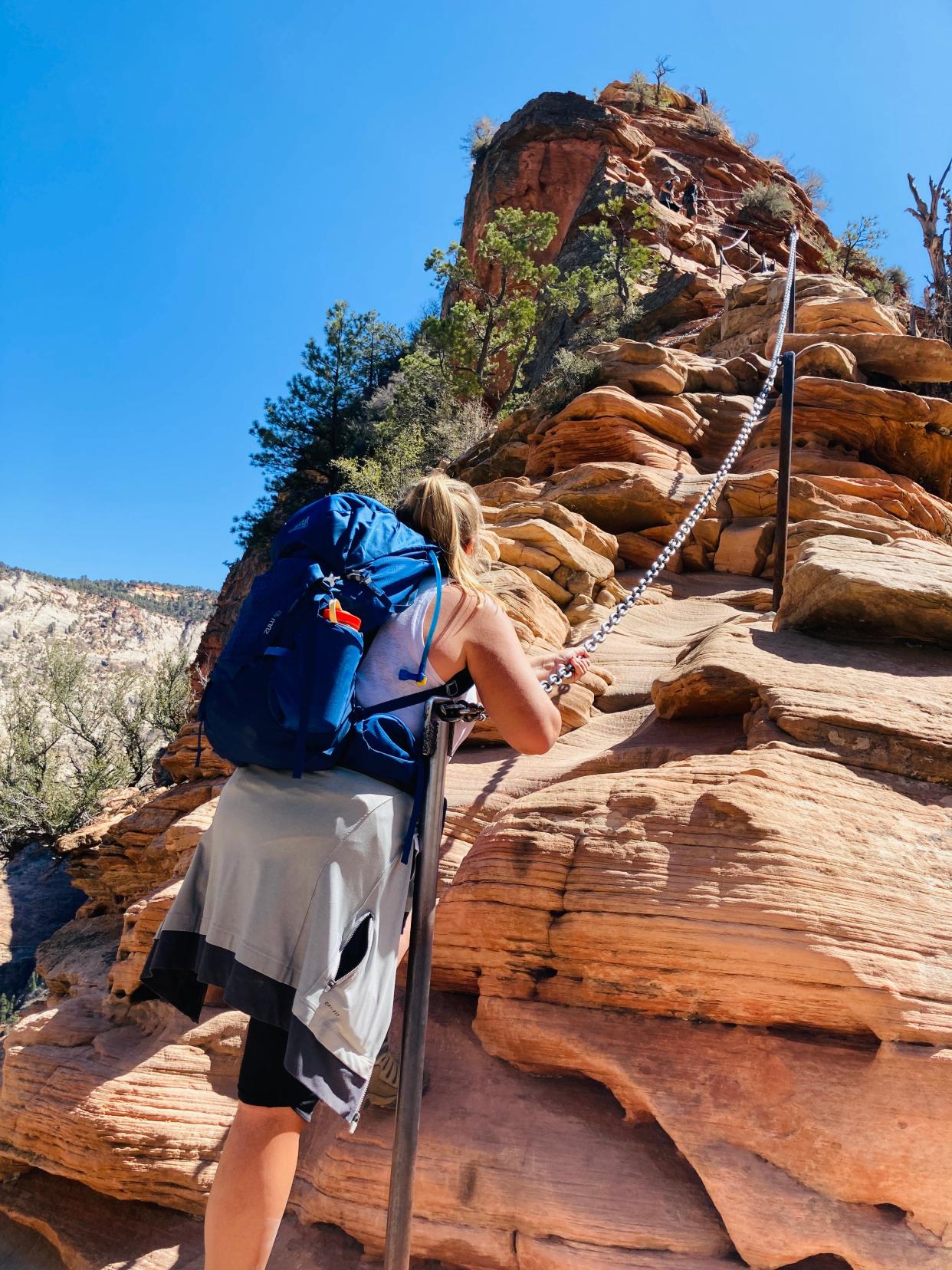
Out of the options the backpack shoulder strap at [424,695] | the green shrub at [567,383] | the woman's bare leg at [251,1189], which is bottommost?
the woman's bare leg at [251,1189]

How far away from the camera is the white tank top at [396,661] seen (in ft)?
6.54

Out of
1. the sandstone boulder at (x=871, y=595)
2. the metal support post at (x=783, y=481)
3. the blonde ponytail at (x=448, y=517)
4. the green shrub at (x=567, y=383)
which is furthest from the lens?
the green shrub at (x=567, y=383)

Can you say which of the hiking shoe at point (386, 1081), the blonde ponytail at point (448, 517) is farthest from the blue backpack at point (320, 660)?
the hiking shoe at point (386, 1081)

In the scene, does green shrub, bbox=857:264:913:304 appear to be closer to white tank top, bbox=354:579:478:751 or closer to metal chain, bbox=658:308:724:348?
metal chain, bbox=658:308:724:348

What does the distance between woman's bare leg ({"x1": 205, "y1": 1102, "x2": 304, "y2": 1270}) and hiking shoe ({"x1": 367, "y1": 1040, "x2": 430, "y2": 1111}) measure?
947 mm

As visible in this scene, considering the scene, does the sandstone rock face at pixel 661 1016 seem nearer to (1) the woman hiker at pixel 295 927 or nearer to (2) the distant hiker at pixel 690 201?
(1) the woman hiker at pixel 295 927

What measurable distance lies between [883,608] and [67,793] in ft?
52.2

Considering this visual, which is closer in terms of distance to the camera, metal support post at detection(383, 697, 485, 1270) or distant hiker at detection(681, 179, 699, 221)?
metal support post at detection(383, 697, 485, 1270)

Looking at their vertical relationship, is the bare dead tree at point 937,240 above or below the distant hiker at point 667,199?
below

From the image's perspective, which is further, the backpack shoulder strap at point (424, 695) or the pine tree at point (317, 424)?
the pine tree at point (317, 424)

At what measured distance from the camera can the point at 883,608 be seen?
185 inches

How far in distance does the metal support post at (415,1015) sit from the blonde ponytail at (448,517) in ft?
1.38

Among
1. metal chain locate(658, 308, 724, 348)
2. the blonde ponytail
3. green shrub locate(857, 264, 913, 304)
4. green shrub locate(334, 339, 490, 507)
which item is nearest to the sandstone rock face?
the blonde ponytail

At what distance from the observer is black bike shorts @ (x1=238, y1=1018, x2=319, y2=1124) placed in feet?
6.17
